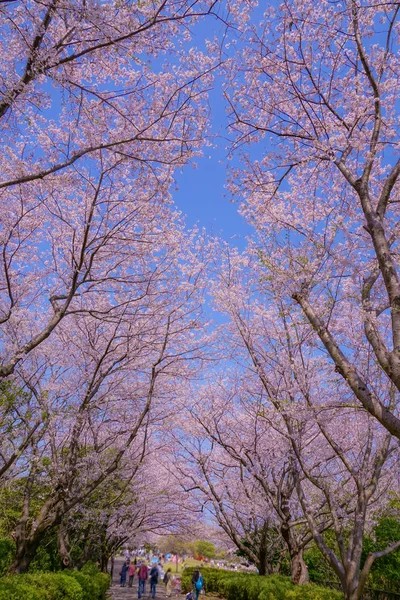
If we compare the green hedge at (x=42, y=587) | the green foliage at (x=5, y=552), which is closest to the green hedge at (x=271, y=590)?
the green hedge at (x=42, y=587)

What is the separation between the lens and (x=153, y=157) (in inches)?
240

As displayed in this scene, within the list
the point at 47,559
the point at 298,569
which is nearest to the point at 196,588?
the point at 47,559

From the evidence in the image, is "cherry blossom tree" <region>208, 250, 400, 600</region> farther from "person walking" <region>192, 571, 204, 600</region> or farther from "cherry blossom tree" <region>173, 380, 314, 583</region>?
"person walking" <region>192, 571, 204, 600</region>

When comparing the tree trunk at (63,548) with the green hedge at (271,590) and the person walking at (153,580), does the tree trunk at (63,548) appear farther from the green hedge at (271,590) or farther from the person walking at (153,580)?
the person walking at (153,580)

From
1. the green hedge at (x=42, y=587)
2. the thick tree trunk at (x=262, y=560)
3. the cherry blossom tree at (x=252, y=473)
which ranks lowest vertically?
the green hedge at (x=42, y=587)

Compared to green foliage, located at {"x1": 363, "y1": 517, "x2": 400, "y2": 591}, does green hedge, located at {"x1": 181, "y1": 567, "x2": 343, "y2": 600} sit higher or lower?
lower

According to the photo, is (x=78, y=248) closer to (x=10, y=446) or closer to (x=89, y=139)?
(x=89, y=139)

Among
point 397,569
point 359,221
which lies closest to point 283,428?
point 359,221

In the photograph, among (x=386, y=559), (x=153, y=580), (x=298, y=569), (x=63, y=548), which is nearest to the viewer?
(x=63, y=548)

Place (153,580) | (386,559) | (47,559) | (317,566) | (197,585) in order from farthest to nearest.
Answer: (153,580) → (317,566) → (197,585) → (47,559) → (386,559)

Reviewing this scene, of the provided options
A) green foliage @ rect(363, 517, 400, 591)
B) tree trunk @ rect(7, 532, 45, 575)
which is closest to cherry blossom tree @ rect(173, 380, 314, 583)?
green foliage @ rect(363, 517, 400, 591)

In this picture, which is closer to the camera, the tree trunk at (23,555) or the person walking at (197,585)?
the tree trunk at (23,555)

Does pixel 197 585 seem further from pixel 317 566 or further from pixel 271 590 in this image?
pixel 271 590

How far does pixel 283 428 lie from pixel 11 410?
4.95 metres
